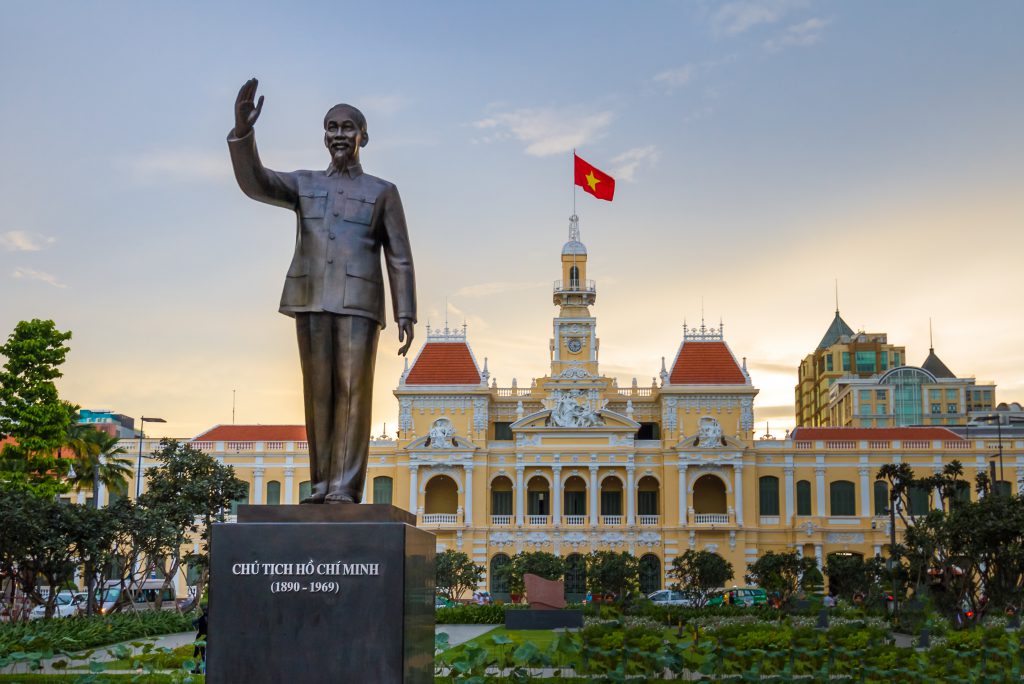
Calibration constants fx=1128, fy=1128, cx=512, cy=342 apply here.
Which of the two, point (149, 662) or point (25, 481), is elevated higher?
point (25, 481)

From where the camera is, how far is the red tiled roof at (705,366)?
187 feet

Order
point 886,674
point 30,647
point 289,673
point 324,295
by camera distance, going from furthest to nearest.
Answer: point 30,647
point 886,674
point 324,295
point 289,673

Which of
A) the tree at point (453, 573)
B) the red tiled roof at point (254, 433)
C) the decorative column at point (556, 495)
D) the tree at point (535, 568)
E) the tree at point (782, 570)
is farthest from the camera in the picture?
the red tiled roof at point (254, 433)

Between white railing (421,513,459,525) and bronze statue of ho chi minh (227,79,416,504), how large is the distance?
47670 mm

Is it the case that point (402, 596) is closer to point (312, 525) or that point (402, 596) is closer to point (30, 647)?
point (312, 525)

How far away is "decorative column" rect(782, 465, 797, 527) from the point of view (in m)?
55.8

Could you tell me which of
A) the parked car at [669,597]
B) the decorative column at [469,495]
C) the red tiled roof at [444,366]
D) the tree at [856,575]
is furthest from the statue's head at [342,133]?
the red tiled roof at [444,366]

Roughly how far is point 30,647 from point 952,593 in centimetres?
2351

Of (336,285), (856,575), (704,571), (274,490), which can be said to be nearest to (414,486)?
(274,490)

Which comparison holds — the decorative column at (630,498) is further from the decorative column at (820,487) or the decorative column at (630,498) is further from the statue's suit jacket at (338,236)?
the statue's suit jacket at (338,236)

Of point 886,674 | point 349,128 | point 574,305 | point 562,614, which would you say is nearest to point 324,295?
point 349,128

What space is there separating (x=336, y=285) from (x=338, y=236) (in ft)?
1.26

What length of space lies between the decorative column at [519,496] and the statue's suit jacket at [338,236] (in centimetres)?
4735

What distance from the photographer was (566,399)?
55.8 m
